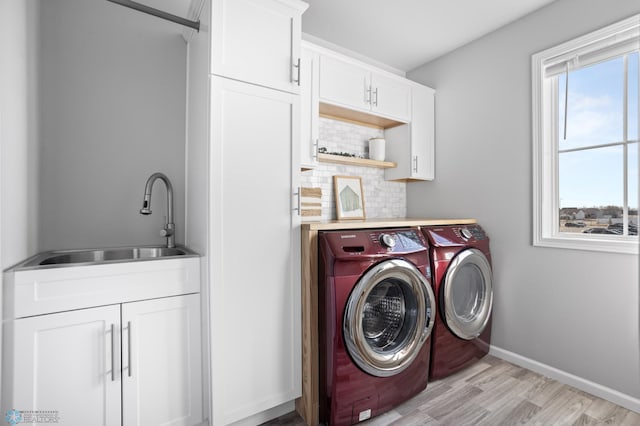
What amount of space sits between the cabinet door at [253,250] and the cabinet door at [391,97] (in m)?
1.02

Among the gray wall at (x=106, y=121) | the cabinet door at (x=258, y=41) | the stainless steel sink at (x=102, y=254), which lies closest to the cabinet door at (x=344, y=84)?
the cabinet door at (x=258, y=41)

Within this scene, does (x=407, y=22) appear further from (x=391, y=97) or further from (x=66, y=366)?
(x=66, y=366)

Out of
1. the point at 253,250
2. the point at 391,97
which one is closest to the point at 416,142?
the point at 391,97

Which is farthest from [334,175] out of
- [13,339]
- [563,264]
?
[13,339]

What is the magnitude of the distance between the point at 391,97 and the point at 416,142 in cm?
46

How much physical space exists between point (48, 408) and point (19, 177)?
0.98 metres

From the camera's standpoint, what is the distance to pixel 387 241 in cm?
181

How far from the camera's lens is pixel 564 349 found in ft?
6.87

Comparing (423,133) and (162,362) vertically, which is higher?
(423,133)

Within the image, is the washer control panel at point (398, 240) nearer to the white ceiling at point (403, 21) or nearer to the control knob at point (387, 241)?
the control knob at point (387, 241)

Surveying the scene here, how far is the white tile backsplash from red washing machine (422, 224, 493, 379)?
817 mm

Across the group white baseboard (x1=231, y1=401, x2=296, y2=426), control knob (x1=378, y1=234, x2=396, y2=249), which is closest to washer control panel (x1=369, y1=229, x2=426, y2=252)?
control knob (x1=378, y1=234, x2=396, y2=249)

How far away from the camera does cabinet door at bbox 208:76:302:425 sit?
60.8 inches

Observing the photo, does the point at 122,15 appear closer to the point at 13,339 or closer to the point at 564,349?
the point at 13,339
